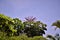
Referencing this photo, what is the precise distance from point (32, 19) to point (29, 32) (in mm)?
2954

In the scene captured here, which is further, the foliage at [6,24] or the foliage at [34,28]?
the foliage at [34,28]

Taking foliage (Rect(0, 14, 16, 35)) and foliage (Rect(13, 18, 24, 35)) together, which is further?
foliage (Rect(13, 18, 24, 35))

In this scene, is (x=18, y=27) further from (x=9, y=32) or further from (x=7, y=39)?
(x=7, y=39)

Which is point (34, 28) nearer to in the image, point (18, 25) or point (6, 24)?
point (18, 25)

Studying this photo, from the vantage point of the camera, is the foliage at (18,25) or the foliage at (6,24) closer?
the foliage at (6,24)

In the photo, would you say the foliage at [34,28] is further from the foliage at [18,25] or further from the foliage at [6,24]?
→ the foliage at [6,24]

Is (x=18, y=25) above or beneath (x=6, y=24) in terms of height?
above

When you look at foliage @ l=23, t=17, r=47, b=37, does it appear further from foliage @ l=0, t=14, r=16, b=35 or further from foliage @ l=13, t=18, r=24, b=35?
foliage @ l=0, t=14, r=16, b=35

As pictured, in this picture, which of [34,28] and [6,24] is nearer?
[6,24]

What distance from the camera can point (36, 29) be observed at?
3056 centimetres

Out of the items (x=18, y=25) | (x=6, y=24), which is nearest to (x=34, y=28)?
(x=18, y=25)

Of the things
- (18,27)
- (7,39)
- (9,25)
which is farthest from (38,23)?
(7,39)

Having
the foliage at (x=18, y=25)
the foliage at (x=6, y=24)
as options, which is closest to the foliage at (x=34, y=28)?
the foliage at (x=18, y=25)

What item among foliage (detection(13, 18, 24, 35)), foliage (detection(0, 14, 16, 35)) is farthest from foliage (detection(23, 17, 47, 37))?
foliage (detection(0, 14, 16, 35))
